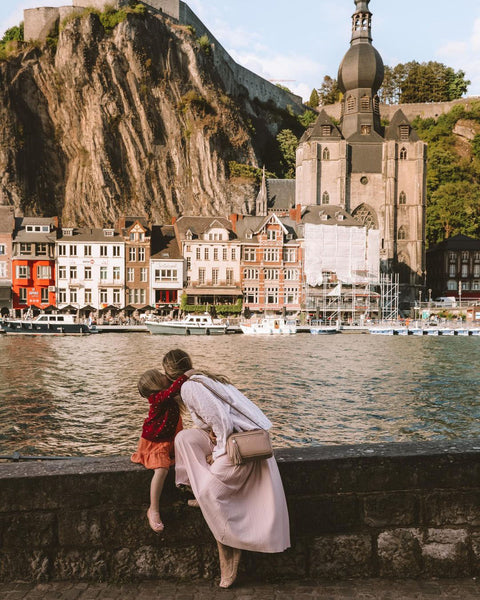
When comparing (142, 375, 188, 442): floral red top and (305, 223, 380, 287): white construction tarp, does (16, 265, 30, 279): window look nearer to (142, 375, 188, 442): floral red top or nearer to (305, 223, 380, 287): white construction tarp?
(305, 223, 380, 287): white construction tarp

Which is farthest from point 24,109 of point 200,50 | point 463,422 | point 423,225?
point 463,422

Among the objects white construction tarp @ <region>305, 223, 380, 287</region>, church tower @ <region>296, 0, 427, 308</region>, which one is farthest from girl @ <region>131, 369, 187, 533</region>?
church tower @ <region>296, 0, 427, 308</region>

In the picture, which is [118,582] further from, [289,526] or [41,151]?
[41,151]

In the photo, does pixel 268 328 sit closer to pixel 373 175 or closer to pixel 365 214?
pixel 365 214

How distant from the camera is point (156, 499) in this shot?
13.2 feet

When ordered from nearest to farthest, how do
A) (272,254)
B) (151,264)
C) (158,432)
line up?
(158,432)
(151,264)
(272,254)

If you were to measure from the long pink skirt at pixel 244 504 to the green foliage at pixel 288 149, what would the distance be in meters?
95.0

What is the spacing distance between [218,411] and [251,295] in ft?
203

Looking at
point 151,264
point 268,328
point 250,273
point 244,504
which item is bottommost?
point 268,328

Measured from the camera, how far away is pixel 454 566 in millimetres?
4242

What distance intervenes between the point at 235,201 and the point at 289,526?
79639 mm

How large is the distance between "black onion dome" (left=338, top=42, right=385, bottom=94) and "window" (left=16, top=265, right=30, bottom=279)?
51177 millimetres

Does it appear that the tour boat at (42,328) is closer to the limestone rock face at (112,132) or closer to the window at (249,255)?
the window at (249,255)

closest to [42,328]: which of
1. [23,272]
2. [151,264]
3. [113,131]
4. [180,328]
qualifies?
[180,328]
